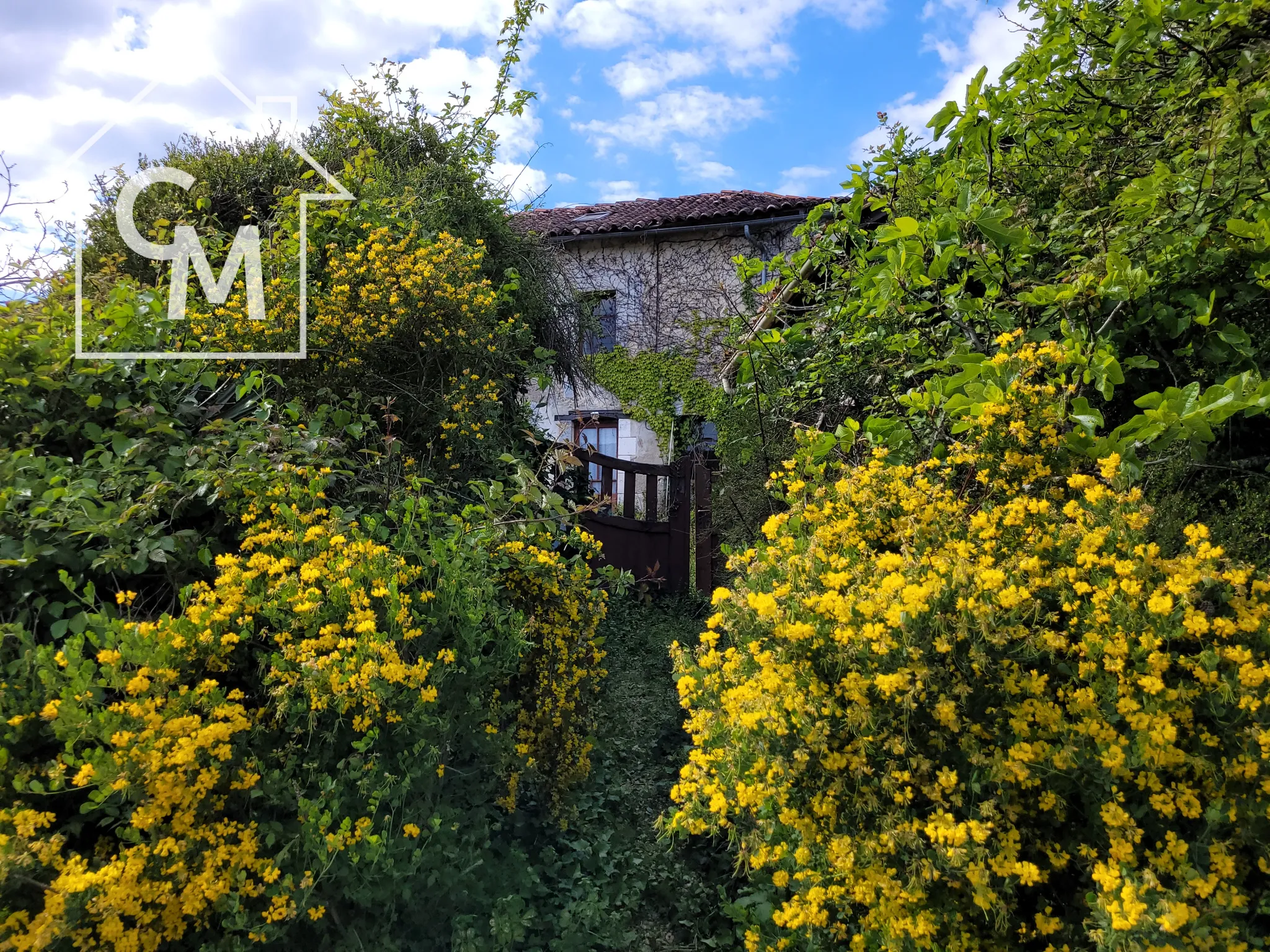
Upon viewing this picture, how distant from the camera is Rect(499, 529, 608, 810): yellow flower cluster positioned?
3102 mm

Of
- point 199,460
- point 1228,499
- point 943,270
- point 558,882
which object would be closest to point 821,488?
point 943,270

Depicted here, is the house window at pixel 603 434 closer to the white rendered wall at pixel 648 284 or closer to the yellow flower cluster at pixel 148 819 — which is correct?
the white rendered wall at pixel 648 284

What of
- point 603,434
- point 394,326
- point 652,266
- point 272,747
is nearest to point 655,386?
point 603,434

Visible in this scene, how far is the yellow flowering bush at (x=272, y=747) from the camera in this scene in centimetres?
168

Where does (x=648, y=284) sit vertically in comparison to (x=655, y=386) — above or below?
above

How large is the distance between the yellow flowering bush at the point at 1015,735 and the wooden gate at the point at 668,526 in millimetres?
5150

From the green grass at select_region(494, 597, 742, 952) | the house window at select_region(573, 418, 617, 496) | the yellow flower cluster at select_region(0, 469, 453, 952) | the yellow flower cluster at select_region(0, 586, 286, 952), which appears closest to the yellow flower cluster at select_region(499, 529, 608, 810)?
the green grass at select_region(494, 597, 742, 952)

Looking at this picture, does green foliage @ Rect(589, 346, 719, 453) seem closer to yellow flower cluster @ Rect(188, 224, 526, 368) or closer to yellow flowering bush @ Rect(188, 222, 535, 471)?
yellow flowering bush @ Rect(188, 222, 535, 471)

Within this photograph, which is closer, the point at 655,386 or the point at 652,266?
the point at 655,386

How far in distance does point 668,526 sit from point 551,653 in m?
4.47

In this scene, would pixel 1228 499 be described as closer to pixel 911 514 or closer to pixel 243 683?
pixel 911 514

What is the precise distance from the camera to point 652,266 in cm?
1260

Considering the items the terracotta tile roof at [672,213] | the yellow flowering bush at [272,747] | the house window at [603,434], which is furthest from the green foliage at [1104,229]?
the house window at [603,434]

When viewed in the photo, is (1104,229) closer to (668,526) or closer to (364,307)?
(364,307)
